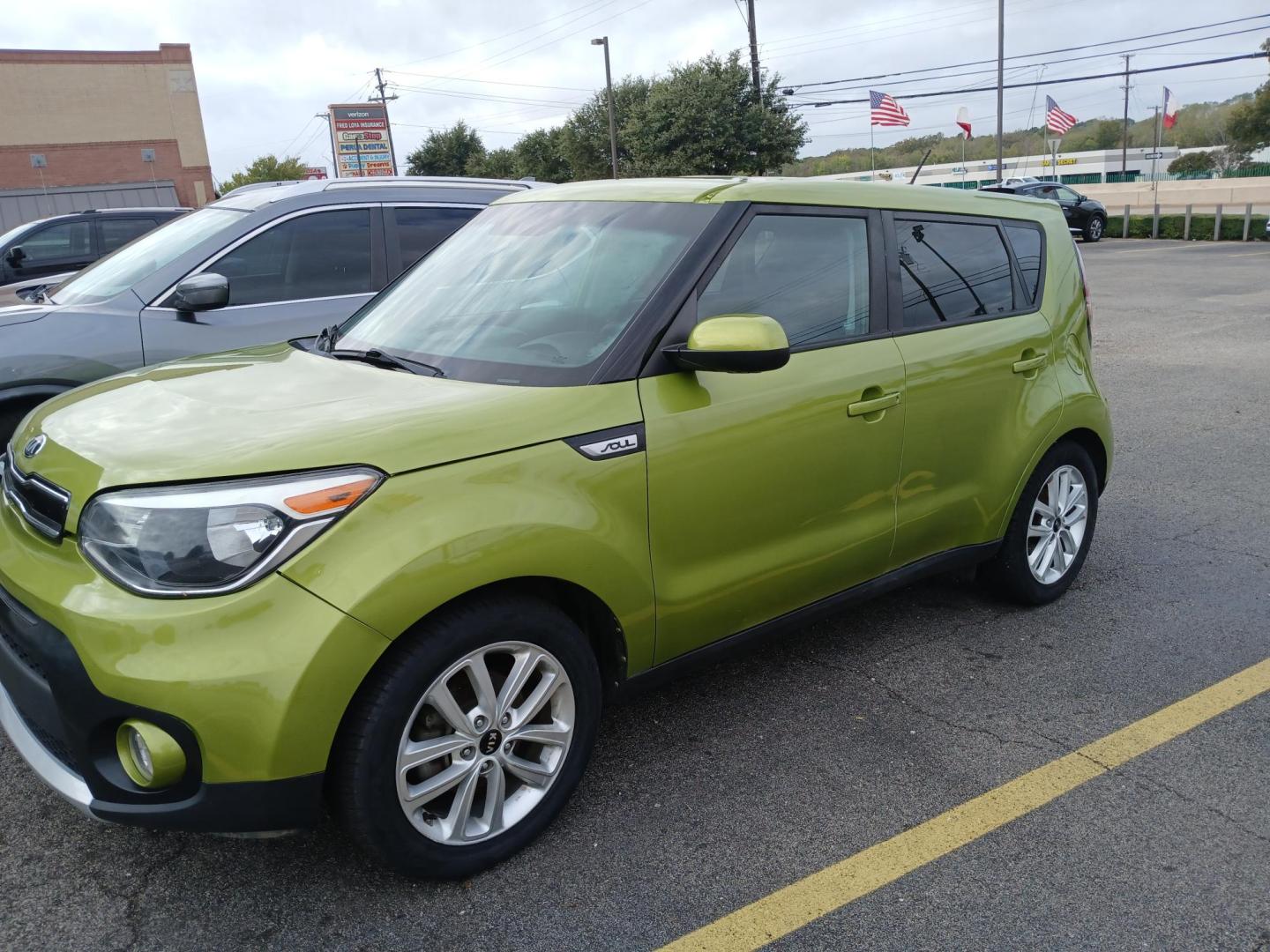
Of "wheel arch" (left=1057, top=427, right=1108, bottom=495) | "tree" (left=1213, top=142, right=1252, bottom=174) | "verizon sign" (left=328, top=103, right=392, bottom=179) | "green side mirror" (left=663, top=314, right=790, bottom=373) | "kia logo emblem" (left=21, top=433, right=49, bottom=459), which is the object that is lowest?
"wheel arch" (left=1057, top=427, right=1108, bottom=495)

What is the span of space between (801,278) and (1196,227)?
1228 inches

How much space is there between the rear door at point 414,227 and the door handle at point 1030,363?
3109 mm

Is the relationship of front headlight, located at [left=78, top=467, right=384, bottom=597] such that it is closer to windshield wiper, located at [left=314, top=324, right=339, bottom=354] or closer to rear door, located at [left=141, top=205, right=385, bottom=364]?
windshield wiper, located at [left=314, top=324, right=339, bottom=354]

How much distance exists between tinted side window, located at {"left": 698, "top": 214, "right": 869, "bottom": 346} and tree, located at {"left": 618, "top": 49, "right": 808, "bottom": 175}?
30.7 m

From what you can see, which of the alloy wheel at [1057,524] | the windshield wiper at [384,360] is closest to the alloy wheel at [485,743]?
the windshield wiper at [384,360]

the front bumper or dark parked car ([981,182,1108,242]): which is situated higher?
dark parked car ([981,182,1108,242])

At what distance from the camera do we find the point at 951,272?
12.6 feet

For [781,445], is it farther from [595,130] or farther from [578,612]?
[595,130]

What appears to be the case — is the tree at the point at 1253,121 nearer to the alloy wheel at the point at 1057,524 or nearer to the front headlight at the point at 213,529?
the alloy wheel at the point at 1057,524

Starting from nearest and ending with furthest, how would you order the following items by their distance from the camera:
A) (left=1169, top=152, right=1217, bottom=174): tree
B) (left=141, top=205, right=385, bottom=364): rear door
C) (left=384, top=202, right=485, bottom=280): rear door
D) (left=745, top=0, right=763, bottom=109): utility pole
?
(left=141, top=205, right=385, bottom=364): rear door, (left=384, top=202, right=485, bottom=280): rear door, (left=745, top=0, right=763, bottom=109): utility pole, (left=1169, top=152, right=1217, bottom=174): tree

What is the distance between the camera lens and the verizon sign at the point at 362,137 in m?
77.6

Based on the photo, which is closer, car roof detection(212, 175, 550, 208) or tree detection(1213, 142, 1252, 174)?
car roof detection(212, 175, 550, 208)

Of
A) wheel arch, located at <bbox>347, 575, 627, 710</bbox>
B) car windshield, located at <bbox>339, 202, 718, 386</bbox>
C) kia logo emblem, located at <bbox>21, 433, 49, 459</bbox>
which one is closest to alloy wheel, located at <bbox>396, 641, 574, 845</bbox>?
wheel arch, located at <bbox>347, 575, 627, 710</bbox>

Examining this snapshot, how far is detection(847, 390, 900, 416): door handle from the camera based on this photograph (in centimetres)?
331
